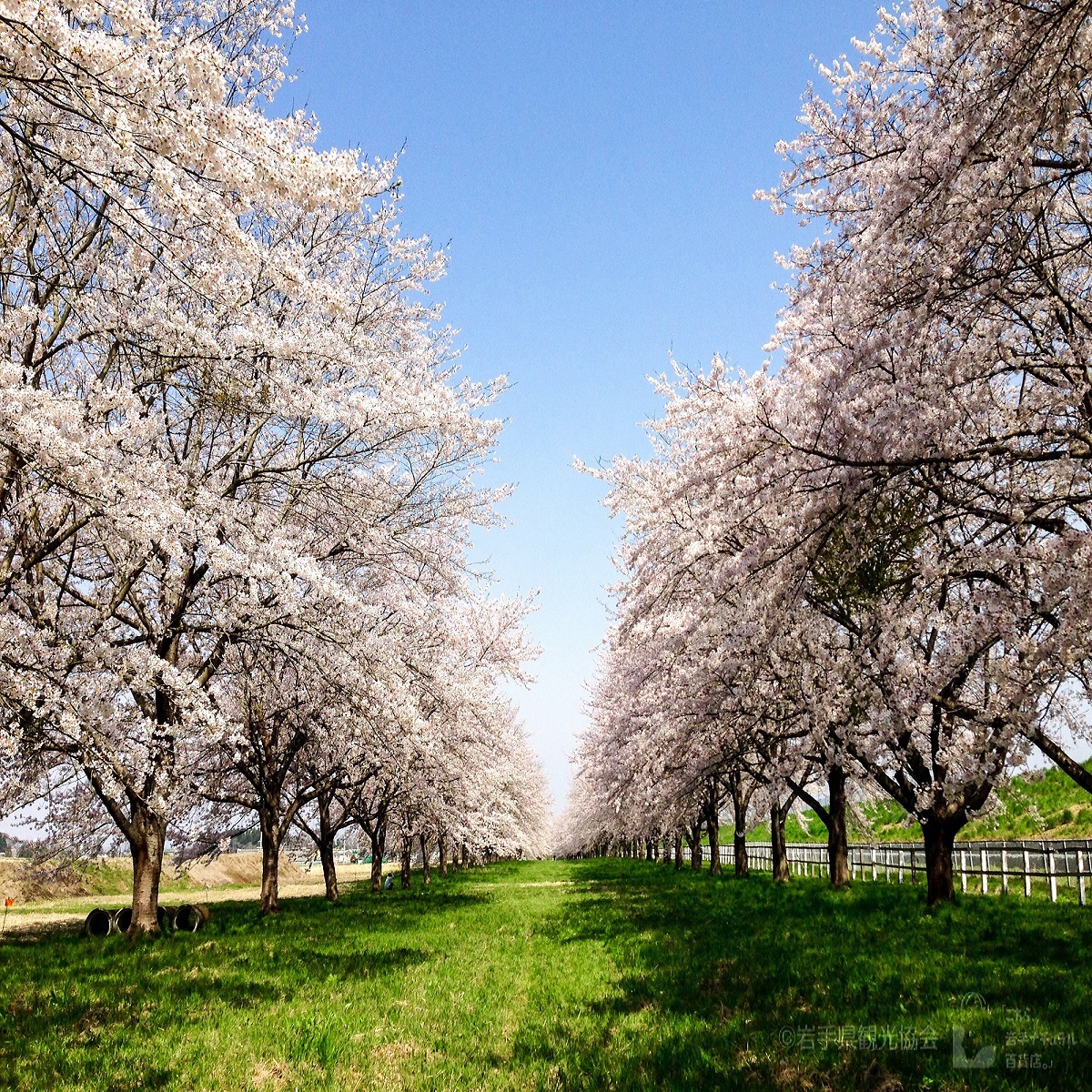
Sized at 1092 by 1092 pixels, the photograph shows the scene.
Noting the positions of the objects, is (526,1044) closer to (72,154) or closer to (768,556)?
(768,556)

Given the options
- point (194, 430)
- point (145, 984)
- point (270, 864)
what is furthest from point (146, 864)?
point (270, 864)

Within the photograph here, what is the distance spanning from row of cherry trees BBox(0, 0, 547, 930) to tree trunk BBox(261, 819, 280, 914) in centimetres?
359

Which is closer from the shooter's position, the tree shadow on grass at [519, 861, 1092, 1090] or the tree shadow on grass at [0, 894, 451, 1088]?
the tree shadow on grass at [519, 861, 1092, 1090]

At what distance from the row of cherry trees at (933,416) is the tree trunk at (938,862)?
93.8 inches

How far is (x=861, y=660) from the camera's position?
10914mm

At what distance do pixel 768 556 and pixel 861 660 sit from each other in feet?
15.0

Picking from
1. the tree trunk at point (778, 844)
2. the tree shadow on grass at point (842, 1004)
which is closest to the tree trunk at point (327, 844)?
the tree trunk at point (778, 844)

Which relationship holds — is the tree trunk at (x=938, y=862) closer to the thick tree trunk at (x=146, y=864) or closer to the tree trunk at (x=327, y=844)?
the thick tree trunk at (x=146, y=864)

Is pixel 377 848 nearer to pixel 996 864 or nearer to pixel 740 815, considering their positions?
pixel 740 815

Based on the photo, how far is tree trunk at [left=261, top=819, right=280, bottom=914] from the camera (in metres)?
20.4

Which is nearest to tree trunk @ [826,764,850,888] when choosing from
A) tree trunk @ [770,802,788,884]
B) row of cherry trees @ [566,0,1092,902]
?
tree trunk @ [770,802,788,884]

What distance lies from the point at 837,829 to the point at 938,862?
5.19 m

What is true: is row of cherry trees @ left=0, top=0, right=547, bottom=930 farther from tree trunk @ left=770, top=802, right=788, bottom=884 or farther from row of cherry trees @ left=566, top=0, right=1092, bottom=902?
tree trunk @ left=770, top=802, right=788, bottom=884

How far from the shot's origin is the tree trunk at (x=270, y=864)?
2041 cm
